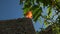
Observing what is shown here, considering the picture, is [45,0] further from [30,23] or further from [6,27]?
[6,27]

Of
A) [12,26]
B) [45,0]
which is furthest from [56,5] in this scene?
[12,26]

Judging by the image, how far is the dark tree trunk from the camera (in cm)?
316

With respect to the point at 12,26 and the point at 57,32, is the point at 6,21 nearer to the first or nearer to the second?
the point at 12,26

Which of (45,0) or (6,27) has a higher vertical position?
(45,0)

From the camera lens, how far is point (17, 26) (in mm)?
3324

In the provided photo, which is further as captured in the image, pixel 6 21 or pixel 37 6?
pixel 6 21

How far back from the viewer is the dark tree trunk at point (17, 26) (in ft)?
10.4

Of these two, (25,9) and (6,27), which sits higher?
(25,9)

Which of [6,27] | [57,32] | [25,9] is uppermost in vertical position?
[25,9]

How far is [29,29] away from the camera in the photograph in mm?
3219

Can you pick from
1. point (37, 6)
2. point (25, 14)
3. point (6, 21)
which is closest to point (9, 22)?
point (6, 21)

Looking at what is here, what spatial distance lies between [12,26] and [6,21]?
0.27m

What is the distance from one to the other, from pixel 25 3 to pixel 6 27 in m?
0.53

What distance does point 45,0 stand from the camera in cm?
331
